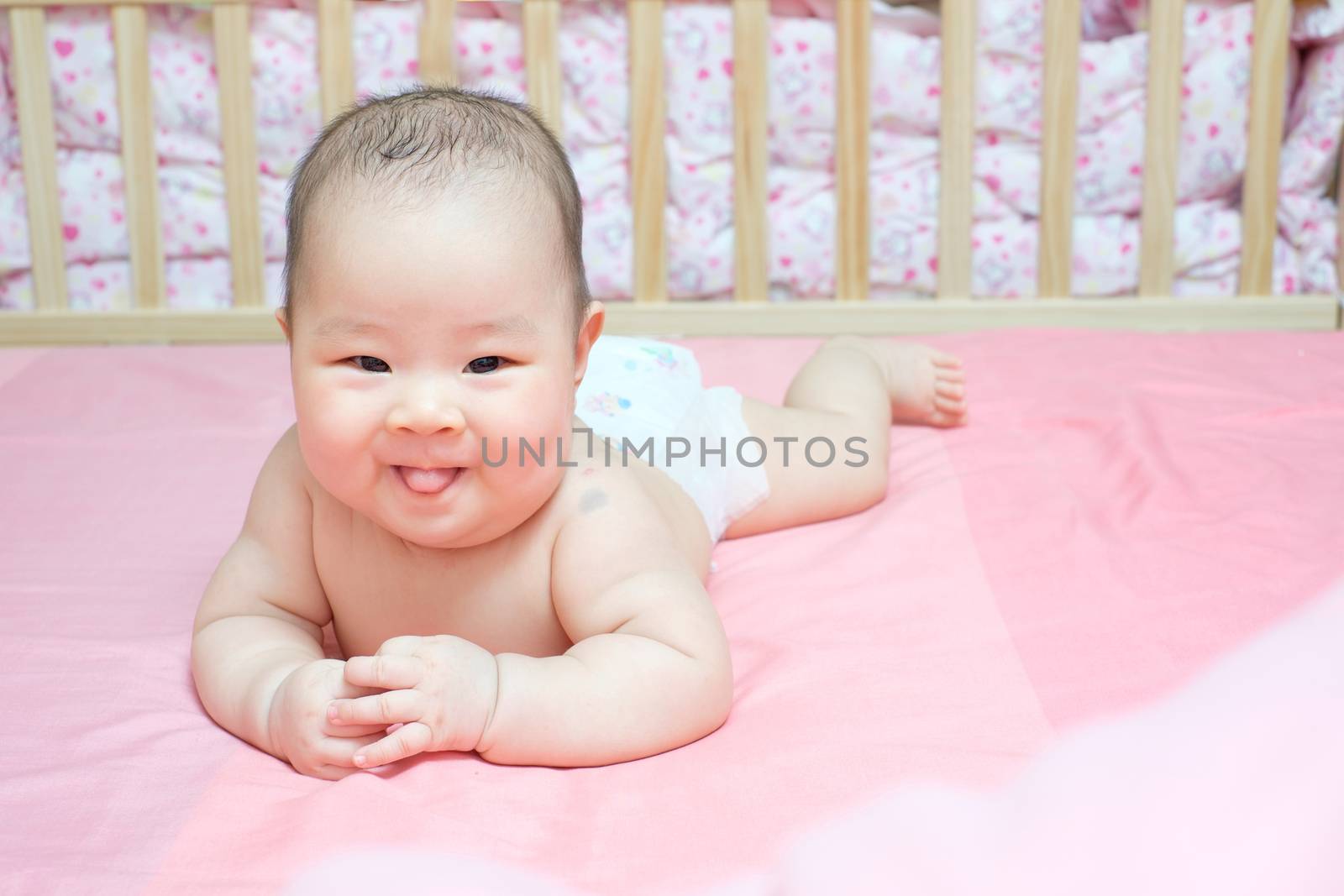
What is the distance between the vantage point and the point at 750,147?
2072 millimetres

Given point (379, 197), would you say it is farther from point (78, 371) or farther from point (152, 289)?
point (152, 289)

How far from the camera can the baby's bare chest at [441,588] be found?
2.92 ft

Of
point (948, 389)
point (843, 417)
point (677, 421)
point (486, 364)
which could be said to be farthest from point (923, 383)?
point (486, 364)

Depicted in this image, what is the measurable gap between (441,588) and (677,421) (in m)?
0.34

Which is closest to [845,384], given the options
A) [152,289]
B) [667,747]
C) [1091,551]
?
[1091,551]

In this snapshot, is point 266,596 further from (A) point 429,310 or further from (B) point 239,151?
(B) point 239,151

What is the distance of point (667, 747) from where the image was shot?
813 millimetres

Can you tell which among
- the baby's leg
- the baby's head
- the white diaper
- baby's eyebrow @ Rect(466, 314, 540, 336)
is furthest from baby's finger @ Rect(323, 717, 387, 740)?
the baby's leg

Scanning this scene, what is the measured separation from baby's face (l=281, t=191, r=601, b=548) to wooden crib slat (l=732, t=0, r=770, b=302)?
130 centimetres

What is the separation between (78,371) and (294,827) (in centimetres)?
119

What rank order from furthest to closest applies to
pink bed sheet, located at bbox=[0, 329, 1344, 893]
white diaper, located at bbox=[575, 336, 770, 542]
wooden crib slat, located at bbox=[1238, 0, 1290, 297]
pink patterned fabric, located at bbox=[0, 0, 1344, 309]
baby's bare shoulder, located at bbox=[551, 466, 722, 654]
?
pink patterned fabric, located at bbox=[0, 0, 1344, 309]
wooden crib slat, located at bbox=[1238, 0, 1290, 297]
white diaper, located at bbox=[575, 336, 770, 542]
baby's bare shoulder, located at bbox=[551, 466, 722, 654]
pink bed sheet, located at bbox=[0, 329, 1344, 893]

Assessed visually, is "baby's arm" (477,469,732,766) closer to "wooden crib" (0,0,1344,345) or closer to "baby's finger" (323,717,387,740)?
"baby's finger" (323,717,387,740)

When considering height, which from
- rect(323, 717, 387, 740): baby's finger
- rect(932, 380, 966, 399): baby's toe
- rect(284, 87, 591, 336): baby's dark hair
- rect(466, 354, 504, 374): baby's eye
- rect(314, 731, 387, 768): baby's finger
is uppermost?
rect(284, 87, 591, 336): baby's dark hair

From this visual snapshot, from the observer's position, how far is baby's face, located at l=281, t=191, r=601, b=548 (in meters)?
0.77
